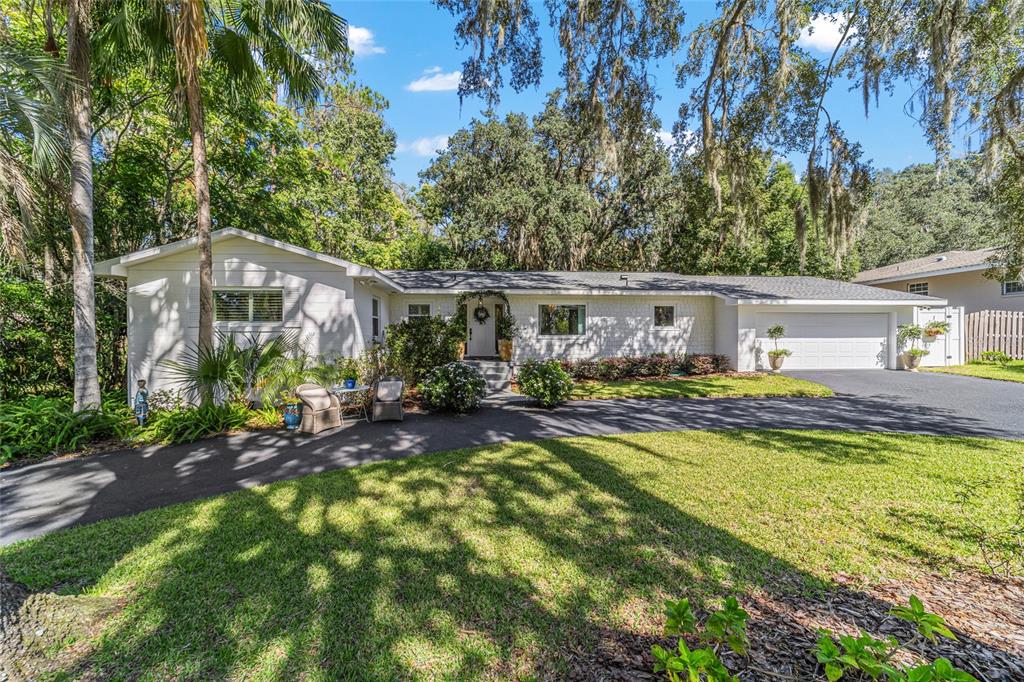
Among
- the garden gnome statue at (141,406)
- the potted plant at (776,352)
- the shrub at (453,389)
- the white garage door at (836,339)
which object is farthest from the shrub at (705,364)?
the garden gnome statue at (141,406)

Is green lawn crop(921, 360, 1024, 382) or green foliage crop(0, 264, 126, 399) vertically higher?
green foliage crop(0, 264, 126, 399)

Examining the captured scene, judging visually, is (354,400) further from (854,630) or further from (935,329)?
(935,329)

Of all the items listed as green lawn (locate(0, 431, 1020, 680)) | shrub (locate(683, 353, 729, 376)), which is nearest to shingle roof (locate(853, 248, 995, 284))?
shrub (locate(683, 353, 729, 376))

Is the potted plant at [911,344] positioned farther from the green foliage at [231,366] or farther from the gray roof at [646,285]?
the green foliage at [231,366]

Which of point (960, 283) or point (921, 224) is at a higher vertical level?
point (921, 224)

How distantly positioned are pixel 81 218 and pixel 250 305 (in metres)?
2.95

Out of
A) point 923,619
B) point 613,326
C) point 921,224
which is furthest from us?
point 921,224

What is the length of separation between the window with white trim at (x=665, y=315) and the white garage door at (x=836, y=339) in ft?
10.4

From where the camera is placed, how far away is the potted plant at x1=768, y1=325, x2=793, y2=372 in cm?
→ 1315

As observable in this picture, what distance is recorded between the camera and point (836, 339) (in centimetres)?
1381

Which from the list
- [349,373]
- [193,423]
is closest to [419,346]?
[349,373]

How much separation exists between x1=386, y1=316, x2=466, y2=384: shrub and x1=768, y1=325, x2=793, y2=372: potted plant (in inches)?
414

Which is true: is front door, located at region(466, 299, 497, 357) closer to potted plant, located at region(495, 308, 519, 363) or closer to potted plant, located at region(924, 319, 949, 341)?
potted plant, located at region(495, 308, 519, 363)

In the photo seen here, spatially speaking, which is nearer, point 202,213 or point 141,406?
point 141,406
